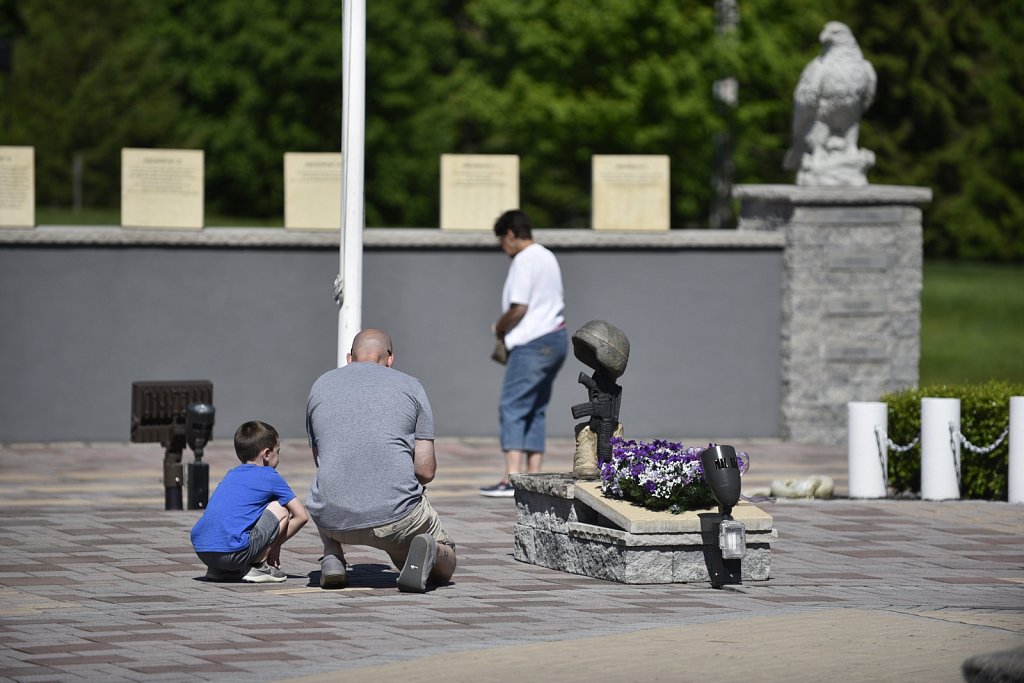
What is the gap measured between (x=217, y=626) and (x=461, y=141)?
2027 inches

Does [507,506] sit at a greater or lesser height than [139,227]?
lesser

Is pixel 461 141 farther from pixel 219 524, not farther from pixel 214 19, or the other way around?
pixel 219 524

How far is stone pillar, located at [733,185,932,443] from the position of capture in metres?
17.9

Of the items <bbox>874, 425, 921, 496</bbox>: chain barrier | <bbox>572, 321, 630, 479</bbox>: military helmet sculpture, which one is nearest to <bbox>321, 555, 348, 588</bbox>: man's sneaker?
<bbox>572, 321, 630, 479</bbox>: military helmet sculpture

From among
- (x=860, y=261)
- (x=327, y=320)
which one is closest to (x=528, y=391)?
(x=327, y=320)

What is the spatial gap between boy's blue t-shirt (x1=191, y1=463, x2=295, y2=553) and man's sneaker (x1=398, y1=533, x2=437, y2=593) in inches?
34.3

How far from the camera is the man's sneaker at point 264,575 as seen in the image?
10000mm

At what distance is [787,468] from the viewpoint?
51.5ft

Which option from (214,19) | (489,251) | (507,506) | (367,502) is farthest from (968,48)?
(367,502)

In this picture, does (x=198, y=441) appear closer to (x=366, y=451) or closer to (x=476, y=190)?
(x=366, y=451)

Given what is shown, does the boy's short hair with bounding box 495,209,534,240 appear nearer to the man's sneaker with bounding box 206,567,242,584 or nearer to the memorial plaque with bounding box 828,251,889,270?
the man's sneaker with bounding box 206,567,242,584

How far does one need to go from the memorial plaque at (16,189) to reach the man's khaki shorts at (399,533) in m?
8.55

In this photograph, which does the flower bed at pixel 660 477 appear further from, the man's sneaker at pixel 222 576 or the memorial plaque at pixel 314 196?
the memorial plaque at pixel 314 196

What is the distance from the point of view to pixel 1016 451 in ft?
44.0
